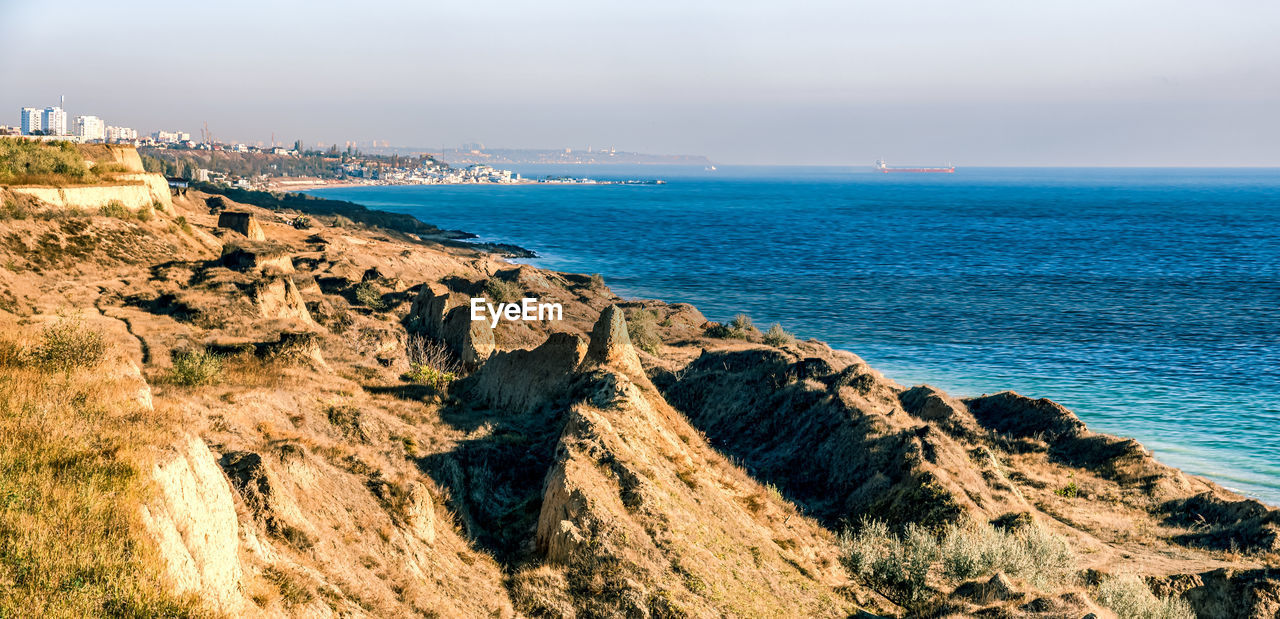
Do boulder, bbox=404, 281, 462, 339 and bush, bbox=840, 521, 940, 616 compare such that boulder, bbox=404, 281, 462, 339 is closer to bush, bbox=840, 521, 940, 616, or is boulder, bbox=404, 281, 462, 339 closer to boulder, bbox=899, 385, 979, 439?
boulder, bbox=899, 385, 979, 439

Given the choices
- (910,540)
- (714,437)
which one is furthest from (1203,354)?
(910,540)

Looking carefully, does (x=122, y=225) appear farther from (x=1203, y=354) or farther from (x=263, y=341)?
(x=1203, y=354)

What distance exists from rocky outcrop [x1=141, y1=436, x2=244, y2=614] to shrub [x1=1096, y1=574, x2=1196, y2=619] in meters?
15.3

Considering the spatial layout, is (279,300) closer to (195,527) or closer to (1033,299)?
(195,527)

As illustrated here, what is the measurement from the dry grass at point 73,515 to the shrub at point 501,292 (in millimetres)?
40171

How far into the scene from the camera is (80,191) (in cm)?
4162

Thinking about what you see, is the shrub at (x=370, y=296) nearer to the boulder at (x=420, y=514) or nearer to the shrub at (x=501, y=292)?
the shrub at (x=501, y=292)

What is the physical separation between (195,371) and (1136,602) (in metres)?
20.4

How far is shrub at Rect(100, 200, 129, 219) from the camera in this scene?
137 ft

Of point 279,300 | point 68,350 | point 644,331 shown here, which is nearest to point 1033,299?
point 644,331

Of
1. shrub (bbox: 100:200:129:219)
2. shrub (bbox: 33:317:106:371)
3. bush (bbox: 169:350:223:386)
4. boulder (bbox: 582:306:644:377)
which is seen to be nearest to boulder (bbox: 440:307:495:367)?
boulder (bbox: 582:306:644:377)

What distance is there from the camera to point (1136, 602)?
53.0 feet

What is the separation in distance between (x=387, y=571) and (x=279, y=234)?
64.1 metres

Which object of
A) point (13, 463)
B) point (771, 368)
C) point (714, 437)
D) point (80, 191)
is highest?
point (80, 191)
